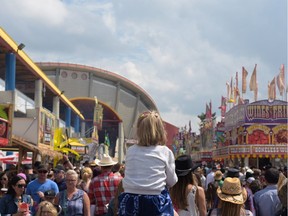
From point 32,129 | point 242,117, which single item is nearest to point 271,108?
point 242,117

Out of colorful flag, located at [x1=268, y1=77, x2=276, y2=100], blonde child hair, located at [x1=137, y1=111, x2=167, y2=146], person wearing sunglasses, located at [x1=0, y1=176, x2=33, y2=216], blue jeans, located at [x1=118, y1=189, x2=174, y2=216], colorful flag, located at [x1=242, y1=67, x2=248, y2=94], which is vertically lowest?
person wearing sunglasses, located at [x1=0, y1=176, x2=33, y2=216]

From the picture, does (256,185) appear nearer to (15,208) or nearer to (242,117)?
(15,208)

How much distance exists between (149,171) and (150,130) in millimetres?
309

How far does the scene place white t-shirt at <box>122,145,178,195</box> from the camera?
3543 mm

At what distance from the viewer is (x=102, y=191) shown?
22.9ft

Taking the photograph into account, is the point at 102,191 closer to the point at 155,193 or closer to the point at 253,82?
the point at 155,193

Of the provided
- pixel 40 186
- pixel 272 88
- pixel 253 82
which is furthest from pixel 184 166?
pixel 253 82

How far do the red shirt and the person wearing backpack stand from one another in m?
2.63

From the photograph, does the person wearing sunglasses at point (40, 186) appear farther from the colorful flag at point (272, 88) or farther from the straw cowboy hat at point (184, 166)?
the colorful flag at point (272, 88)

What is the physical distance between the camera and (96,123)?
56.1m

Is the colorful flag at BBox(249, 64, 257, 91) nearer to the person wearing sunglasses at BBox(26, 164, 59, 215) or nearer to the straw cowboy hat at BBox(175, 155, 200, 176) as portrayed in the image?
the person wearing sunglasses at BBox(26, 164, 59, 215)

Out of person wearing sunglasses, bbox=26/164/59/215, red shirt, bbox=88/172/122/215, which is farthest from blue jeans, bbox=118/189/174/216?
person wearing sunglasses, bbox=26/164/59/215

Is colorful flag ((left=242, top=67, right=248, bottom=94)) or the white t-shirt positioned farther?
colorful flag ((left=242, top=67, right=248, bottom=94))

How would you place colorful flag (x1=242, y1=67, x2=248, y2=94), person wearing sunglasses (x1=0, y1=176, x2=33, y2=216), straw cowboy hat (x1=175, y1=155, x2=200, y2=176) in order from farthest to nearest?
1. colorful flag (x1=242, y1=67, x2=248, y2=94)
2. person wearing sunglasses (x1=0, y1=176, x2=33, y2=216)
3. straw cowboy hat (x1=175, y1=155, x2=200, y2=176)
